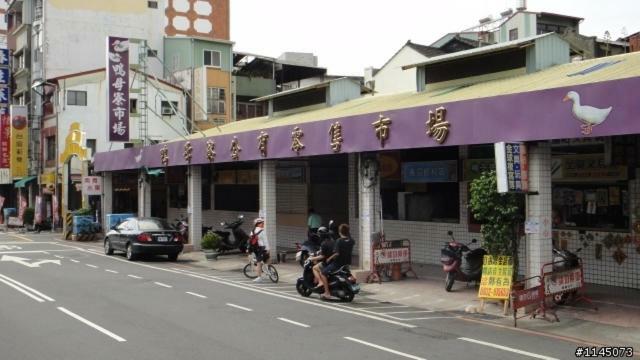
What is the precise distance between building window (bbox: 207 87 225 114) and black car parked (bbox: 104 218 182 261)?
2204 centimetres

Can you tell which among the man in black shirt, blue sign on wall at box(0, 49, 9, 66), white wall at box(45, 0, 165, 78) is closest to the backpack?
the man in black shirt

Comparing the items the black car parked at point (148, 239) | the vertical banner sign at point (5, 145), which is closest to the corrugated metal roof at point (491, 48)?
the black car parked at point (148, 239)

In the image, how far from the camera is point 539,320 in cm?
1123

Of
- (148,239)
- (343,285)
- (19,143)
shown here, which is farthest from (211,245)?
(19,143)

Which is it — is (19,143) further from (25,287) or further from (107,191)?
(25,287)

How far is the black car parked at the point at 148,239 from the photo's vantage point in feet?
71.2

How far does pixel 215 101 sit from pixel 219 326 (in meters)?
35.1

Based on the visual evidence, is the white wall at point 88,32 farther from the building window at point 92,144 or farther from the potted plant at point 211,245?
the potted plant at point 211,245

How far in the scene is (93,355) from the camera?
8.33 metres

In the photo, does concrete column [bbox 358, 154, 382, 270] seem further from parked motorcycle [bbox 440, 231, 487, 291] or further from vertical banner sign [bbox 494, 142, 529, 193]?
vertical banner sign [bbox 494, 142, 529, 193]

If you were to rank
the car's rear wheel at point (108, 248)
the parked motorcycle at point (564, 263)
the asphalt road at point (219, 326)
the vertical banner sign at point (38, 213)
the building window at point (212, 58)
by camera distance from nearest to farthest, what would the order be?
the asphalt road at point (219, 326), the parked motorcycle at point (564, 263), the car's rear wheel at point (108, 248), the vertical banner sign at point (38, 213), the building window at point (212, 58)

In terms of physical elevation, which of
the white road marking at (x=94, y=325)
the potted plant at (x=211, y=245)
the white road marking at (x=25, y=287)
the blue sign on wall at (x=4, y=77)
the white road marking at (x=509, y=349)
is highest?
the blue sign on wall at (x=4, y=77)

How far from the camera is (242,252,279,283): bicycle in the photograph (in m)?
16.9

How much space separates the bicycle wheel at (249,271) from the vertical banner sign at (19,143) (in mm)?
34452
